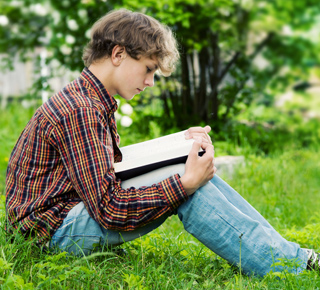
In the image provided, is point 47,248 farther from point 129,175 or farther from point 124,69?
point 124,69

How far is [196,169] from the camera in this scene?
71.2 inches

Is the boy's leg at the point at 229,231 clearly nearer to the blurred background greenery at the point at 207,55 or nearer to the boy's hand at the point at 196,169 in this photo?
the boy's hand at the point at 196,169

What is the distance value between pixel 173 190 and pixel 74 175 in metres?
0.38

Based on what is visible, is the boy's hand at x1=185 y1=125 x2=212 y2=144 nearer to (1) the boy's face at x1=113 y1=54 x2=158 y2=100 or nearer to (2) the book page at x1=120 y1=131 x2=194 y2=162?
(2) the book page at x1=120 y1=131 x2=194 y2=162

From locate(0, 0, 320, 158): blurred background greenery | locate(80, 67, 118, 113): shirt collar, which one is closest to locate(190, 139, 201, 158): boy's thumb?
locate(80, 67, 118, 113): shirt collar

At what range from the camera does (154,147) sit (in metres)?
2.05

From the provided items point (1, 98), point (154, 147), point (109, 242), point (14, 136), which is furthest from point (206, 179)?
point (1, 98)

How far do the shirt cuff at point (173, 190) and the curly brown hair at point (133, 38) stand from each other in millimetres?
555

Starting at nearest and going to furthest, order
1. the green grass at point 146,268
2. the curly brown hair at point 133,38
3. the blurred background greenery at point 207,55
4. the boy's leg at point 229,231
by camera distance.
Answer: the green grass at point 146,268 → the boy's leg at point 229,231 → the curly brown hair at point 133,38 → the blurred background greenery at point 207,55

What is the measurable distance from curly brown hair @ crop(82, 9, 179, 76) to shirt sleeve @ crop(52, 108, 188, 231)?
373 mm

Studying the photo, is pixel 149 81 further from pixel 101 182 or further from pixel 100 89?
pixel 101 182

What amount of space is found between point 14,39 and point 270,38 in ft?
10.5

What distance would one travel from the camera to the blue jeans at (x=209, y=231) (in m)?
1.87

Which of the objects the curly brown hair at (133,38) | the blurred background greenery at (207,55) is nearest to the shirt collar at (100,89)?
the curly brown hair at (133,38)
